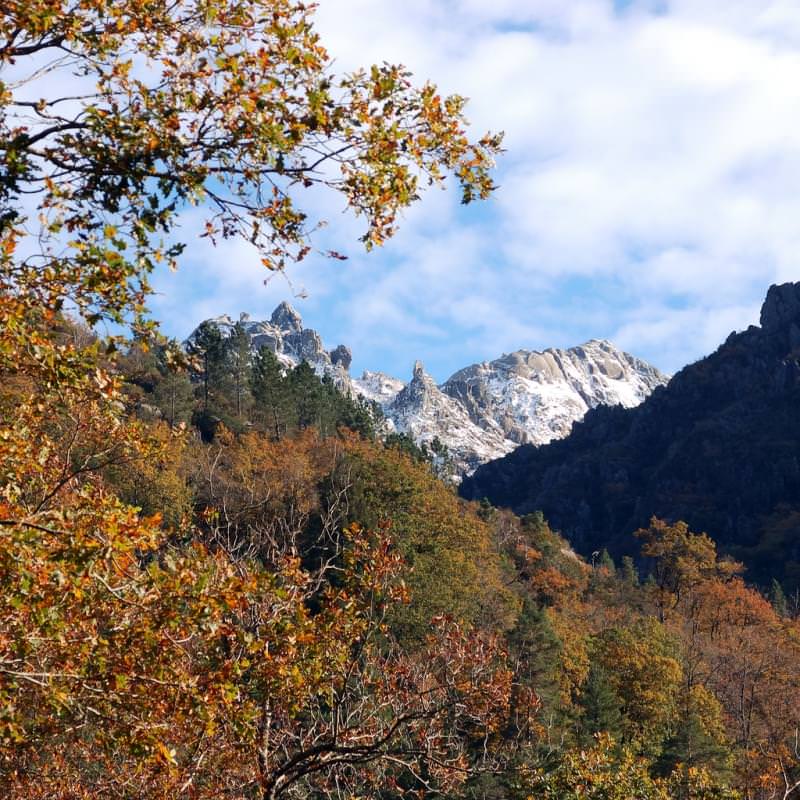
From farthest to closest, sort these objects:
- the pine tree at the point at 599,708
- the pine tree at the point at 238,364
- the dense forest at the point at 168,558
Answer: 1. the pine tree at the point at 238,364
2. the pine tree at the point at 599,708
3. the dense forest at the point at 168,558

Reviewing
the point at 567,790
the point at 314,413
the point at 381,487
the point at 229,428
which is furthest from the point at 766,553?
the point at 567,790

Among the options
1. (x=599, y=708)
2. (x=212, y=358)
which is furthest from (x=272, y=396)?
(x=599, y=708)

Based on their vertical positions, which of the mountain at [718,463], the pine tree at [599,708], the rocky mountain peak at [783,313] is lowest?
the pine tree at [599,708]

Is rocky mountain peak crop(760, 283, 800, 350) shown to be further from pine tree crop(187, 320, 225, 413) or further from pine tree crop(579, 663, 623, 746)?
pine tree crop(579, 663, 623, 746)

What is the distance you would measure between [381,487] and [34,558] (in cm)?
4574

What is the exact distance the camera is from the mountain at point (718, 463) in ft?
527

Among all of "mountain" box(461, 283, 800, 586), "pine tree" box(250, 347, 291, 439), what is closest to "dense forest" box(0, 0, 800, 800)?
"pine tree" box(250, 347, 291, 439)

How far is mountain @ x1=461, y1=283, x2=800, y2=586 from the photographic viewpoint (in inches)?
6324

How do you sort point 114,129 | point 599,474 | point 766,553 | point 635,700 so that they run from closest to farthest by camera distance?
A: point 114,129 → point 635,700 → point 766,553 → point 599,474

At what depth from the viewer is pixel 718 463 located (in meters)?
174

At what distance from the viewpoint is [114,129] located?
20.0ft

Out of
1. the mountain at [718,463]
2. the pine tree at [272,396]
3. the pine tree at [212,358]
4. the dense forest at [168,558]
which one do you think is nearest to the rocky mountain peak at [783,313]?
the mountain at [718,463]

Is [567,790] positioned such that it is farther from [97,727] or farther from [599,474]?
[599,474]

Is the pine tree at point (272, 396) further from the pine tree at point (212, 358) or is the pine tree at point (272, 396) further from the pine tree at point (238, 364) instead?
the pine tree at point (212, 358)
